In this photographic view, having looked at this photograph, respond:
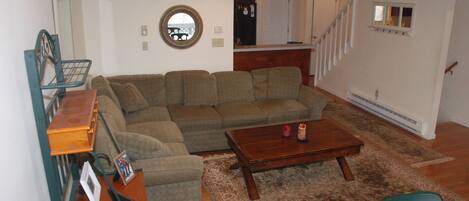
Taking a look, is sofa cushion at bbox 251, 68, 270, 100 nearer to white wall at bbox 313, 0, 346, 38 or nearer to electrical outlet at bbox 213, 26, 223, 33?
electrical outlet at bbox 213, 26, 223, 33

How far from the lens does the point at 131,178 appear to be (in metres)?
2.56

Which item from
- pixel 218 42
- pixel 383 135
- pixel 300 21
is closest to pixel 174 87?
pixel 218 42

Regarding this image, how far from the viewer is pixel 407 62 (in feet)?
17.7

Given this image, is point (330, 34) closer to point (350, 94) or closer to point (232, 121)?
point (350, 94)

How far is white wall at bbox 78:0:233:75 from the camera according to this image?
4856mm

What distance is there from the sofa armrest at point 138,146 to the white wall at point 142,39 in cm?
217

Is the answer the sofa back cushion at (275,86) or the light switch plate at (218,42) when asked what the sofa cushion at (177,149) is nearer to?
the sofa back cushion at (275,86)

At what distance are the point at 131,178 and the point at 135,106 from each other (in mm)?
2097

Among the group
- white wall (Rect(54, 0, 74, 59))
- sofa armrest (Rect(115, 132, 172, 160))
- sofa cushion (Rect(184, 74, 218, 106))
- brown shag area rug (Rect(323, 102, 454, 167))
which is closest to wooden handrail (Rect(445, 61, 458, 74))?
Result: brown shag area rug (Rect(323, 102, 454, 167))

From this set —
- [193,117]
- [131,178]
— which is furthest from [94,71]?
[131,178]

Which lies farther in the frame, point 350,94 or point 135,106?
point 350,94

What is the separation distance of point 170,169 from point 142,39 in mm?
2507

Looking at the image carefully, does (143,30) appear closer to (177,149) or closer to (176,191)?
(177,149)

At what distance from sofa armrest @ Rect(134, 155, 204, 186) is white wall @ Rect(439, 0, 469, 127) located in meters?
4.45
